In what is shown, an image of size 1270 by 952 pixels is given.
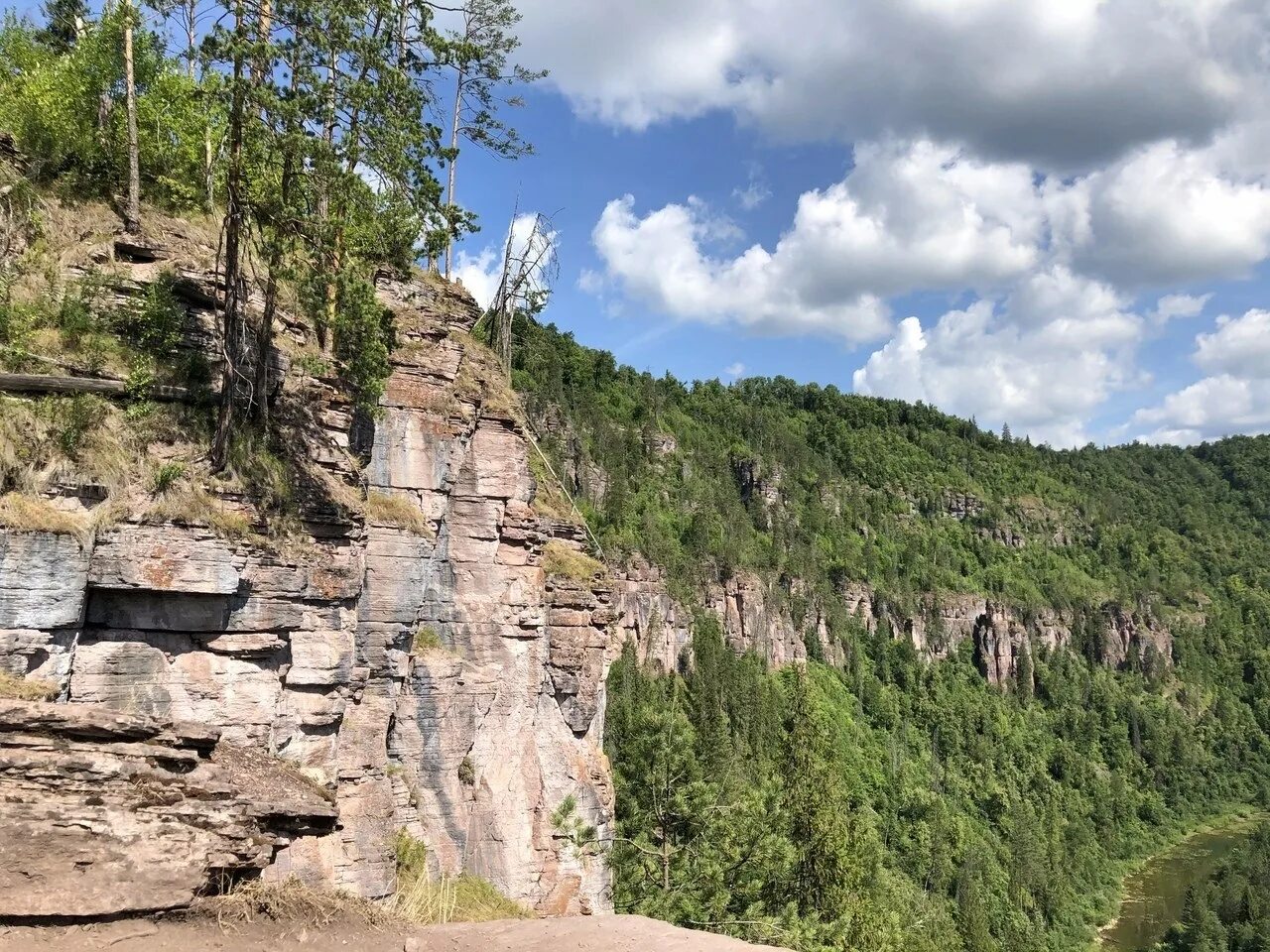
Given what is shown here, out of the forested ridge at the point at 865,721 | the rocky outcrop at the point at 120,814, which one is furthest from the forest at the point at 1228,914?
the rocky outcrop at the point at 120,814

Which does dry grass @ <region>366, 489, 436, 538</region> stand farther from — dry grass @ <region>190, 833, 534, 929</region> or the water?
the water

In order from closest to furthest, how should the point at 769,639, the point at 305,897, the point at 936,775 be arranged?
the point at 305,897
the point at 936,775
the point at 769,639

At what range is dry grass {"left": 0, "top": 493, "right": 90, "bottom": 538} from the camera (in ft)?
32.9

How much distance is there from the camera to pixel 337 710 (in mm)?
13469

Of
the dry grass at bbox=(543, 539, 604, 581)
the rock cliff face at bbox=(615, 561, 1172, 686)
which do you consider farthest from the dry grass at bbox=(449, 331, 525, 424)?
the rock cliff face at bbox=(615, 561, 1172, 686)

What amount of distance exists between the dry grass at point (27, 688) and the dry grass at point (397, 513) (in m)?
6.55

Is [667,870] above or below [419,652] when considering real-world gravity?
below

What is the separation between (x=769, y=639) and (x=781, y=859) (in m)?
109

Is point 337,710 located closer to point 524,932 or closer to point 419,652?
point 419,652

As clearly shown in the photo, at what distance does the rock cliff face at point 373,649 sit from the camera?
388 inches

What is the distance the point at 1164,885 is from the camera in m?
104

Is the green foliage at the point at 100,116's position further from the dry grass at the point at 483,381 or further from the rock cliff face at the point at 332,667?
the dry grass at the point at 483,381

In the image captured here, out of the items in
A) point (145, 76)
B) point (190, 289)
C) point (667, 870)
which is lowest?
point (667, 870)

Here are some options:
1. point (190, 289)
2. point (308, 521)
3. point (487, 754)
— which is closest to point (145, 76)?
point (190, 289)
